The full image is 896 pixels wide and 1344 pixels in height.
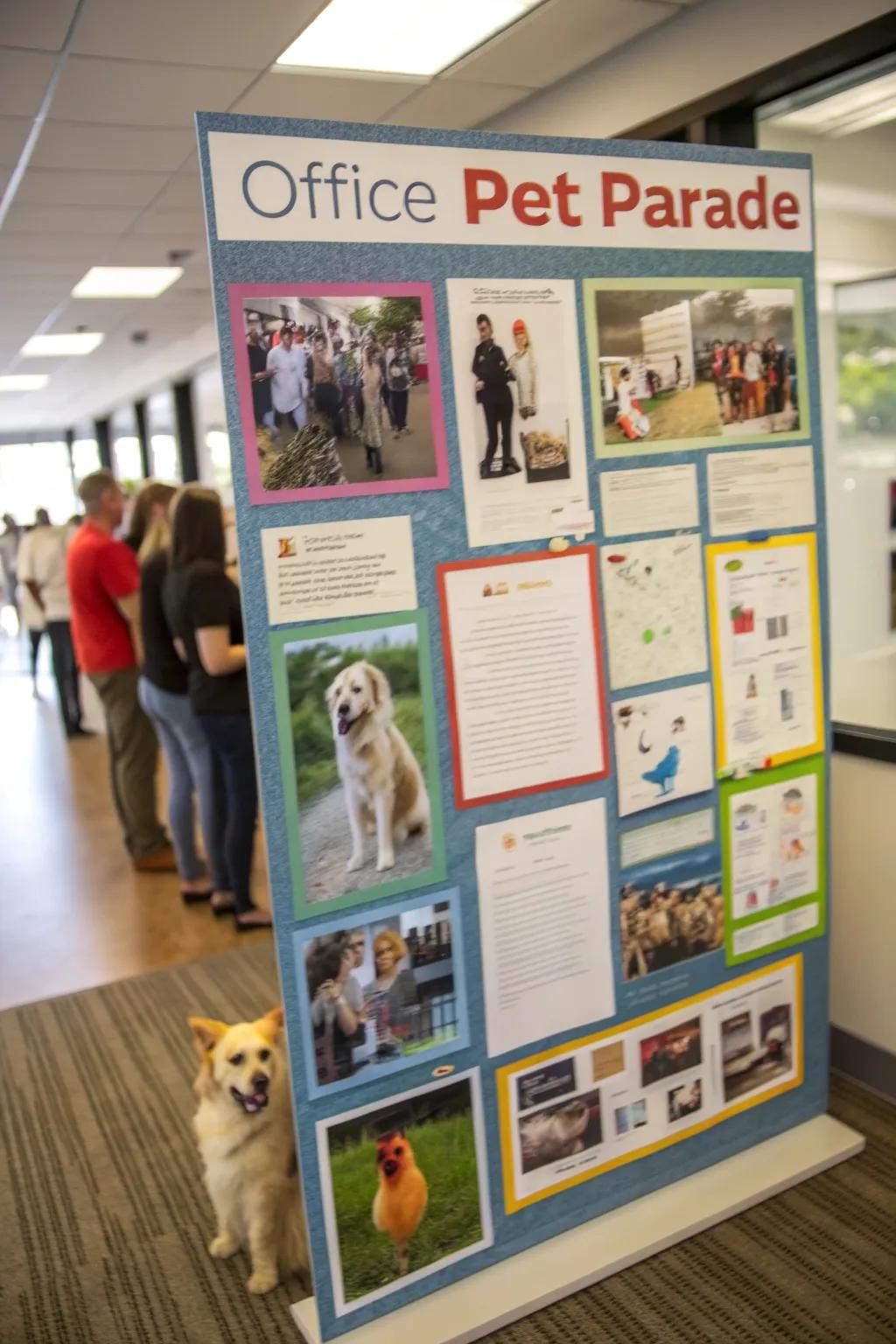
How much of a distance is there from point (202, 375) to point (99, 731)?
3418 millimetres

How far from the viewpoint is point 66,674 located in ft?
25.3

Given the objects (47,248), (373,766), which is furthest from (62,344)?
(373,766)

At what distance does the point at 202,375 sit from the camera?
9484 mm

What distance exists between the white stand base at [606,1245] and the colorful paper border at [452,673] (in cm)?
95

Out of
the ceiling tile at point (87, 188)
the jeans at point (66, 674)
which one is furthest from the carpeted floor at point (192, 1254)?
the jeans at point (66, 674)

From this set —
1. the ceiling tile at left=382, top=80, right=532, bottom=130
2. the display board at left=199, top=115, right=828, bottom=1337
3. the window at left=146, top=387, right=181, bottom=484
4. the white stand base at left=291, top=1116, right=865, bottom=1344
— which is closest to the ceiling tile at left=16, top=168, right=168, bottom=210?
the ceiling tile at left=382, top=80, right=532, bottom=130

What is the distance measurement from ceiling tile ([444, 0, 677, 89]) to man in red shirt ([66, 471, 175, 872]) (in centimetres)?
226

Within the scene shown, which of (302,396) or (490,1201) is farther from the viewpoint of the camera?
(490,1201)

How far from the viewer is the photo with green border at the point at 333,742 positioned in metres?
1.87

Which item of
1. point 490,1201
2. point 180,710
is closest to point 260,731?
point 490,1201

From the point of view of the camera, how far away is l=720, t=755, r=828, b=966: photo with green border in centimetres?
239

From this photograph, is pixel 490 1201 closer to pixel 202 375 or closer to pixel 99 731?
pixel 99 731

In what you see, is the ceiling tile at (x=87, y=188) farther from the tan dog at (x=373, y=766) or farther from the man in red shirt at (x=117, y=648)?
the tan dog at (x=373, y=766)

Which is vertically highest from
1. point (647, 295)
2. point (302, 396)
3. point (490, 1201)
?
point (647, 295)
